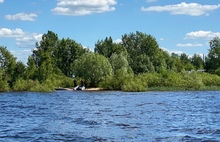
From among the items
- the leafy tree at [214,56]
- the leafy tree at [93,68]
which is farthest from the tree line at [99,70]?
the leafy tree at [214,56]

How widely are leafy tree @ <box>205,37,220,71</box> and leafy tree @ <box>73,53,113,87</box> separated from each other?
247 feet

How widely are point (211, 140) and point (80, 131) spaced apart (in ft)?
25.5

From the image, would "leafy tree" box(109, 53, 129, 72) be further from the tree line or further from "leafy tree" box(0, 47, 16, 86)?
"leafy tree" box(0, 47, 16, 86)

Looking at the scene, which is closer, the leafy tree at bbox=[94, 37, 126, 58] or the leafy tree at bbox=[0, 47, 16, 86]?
the leafy tree at bbox=[0, 47, 16, 86]

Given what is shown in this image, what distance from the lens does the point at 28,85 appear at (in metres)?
94.2

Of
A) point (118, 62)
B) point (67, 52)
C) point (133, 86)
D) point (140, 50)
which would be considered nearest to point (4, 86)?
point (133, 86)

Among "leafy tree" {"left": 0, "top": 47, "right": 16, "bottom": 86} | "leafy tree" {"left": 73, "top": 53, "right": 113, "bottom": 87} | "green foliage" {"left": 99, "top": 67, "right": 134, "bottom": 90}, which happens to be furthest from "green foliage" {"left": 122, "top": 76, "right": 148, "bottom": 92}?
"leafy tree" {"left": 0, "top": 47, "right": 16, "bottom": 86}

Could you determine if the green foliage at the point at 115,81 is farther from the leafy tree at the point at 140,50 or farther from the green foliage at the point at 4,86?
the leafy tree at the point at 140,50

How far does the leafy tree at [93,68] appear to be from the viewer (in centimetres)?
10481

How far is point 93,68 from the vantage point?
105 m

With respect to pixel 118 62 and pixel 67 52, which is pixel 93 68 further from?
pixel 67 52

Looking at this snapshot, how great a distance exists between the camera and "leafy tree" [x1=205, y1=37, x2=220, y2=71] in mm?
168163

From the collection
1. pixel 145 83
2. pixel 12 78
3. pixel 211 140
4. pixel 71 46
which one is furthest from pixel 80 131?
pixel 71 46

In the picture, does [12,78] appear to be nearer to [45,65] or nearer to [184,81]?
[45,65]
